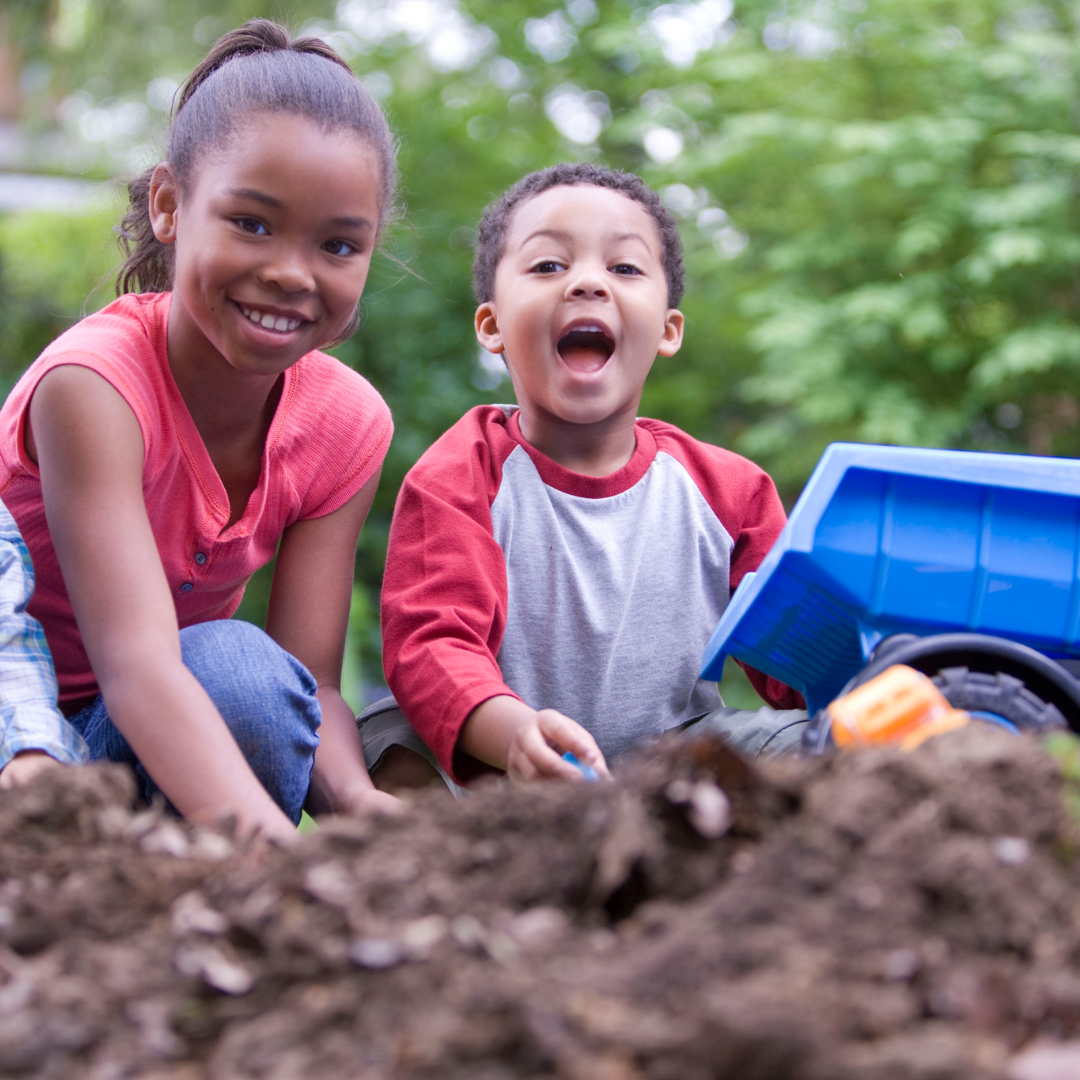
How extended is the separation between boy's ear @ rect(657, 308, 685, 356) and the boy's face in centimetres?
12

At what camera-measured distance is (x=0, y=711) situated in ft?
4.45

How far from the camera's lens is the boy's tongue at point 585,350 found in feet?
6.44

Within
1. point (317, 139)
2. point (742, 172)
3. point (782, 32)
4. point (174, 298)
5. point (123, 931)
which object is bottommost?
point (123, 931)

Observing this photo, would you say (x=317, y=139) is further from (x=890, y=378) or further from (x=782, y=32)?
(x=782, y=32)

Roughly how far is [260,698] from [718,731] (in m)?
0.77

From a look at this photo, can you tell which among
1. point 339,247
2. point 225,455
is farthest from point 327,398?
point 339,247

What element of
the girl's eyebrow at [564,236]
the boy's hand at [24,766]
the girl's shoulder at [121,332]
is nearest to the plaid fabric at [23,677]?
the boy's hand at [24,766]

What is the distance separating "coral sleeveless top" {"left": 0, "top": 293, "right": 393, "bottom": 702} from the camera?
155 centimetres

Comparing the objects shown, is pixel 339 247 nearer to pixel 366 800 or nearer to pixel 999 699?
pixel 366 800

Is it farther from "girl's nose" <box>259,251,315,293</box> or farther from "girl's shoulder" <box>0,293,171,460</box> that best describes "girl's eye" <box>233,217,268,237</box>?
"girl's shoulder" <box>0,293,171,460</box>

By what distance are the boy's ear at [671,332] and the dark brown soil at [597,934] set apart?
1358 millimetres

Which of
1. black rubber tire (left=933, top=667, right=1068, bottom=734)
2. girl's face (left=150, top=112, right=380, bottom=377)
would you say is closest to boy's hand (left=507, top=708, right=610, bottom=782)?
black rubber tire (left=933, top=667, right=1068, bottom=734)

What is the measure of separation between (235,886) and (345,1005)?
0.22 m

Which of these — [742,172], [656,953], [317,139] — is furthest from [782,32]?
[656,953]
